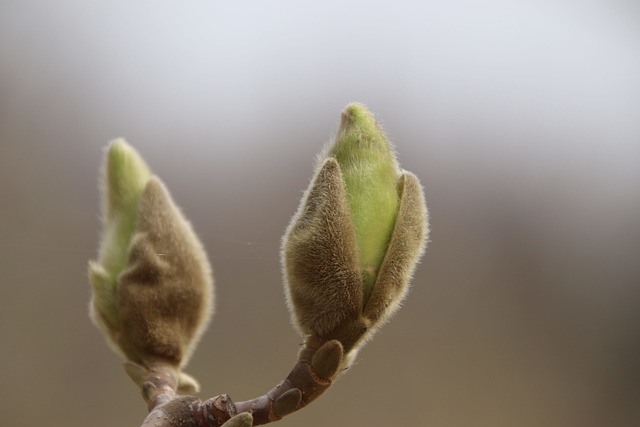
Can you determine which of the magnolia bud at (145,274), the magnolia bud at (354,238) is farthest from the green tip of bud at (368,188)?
Result: the magnolia bud at (145,274)

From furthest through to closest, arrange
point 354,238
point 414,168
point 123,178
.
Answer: point 414,168 → point 123,178 → point 354,238

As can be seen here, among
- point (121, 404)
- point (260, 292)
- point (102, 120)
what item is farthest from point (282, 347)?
point (102, 120)

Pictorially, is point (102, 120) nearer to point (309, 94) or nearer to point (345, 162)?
point (309, 94)

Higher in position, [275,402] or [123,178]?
[123,178]

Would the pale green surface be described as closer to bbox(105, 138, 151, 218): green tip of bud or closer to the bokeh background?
bbox(105, 138, 151, 218): green tip of bud

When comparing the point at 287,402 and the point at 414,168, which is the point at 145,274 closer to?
the point at 287,402

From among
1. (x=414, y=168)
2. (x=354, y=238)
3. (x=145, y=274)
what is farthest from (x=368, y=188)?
(x=414, y=168)

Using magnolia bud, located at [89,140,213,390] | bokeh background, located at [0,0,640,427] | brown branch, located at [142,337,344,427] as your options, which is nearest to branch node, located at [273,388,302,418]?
brown branch, located at [142,337,344,427]

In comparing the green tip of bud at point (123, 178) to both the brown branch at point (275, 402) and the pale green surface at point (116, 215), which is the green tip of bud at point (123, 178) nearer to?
the pale green surface at point (116, 215)
